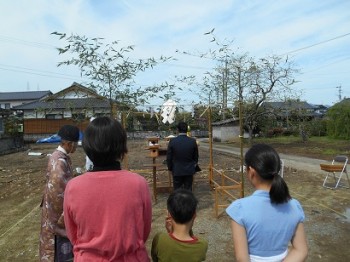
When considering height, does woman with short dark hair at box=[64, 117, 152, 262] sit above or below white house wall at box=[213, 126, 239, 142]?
above

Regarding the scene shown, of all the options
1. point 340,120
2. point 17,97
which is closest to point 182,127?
point 340,120

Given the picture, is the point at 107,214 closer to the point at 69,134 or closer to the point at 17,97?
the point at 69,134

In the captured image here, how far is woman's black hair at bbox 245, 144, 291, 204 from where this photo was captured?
1972 mm

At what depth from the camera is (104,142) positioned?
1.87 m

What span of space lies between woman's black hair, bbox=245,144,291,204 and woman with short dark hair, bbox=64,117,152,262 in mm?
649

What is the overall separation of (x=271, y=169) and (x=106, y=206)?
36.6 inches

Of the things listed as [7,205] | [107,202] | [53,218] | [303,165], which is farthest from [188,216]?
[303,165]

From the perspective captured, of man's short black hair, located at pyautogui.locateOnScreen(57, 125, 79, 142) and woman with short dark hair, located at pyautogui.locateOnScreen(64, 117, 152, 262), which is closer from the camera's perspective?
woman with short dark hair, located at pyautogui.locateOnScreen(64, 117, 152, 262)

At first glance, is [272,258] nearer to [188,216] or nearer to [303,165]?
[188,216]

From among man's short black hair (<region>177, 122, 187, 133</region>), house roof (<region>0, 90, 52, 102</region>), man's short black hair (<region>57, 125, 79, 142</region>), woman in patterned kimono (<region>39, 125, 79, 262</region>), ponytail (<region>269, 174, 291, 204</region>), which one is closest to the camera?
ponytail (<region>269, 174, 291, 204</region>)

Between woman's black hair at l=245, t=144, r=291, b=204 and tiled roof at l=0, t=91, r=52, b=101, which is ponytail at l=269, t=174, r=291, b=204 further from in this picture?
tiled roof at l=0, t=91, r=52, b=101

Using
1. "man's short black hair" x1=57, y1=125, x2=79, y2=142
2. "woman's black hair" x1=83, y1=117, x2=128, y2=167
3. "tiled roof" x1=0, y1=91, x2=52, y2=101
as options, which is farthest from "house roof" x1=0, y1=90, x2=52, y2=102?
"woman's black hair" x1=83, y1=117, x2=128, y2=167

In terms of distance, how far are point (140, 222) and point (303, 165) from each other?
538 inches

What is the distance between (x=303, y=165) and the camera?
14.4 metres
